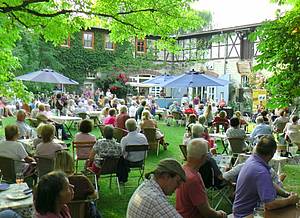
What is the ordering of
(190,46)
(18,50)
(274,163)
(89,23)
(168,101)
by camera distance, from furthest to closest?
(190,46), (18,50), (168,101), (89,23), (274,163)

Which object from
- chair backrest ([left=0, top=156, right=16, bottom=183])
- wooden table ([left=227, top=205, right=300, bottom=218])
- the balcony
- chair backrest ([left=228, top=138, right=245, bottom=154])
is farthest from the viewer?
the balcony

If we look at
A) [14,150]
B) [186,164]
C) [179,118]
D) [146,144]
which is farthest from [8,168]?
[179,118]

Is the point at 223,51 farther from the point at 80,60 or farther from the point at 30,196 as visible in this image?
the point at 30,196

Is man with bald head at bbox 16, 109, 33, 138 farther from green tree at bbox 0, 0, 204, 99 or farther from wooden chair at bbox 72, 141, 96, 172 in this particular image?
wooden chair at bbox 72, 141, 96, 172

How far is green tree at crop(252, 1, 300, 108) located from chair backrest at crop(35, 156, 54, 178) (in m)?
3.47

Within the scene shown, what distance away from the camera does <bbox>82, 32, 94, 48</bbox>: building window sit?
33938 mm

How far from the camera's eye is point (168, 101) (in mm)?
27453

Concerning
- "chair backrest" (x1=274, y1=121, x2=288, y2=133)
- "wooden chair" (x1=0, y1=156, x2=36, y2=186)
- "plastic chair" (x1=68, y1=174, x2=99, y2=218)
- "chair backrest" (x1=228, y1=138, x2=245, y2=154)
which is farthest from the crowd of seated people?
"chair backrest" (x1=274, y1=121, x2=288, y2=133)

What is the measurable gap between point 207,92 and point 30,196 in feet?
92.8

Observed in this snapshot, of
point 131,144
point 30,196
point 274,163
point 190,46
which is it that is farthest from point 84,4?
point 190,46

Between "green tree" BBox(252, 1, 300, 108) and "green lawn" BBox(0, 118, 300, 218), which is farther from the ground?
"green tree" BBox(252, 1, 300, 108)

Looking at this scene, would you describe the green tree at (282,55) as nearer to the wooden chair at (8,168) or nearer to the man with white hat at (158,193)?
the man with white hat at (158,193)

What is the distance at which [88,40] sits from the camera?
34125 mm

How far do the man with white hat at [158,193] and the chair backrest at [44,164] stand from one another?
11.1ft
